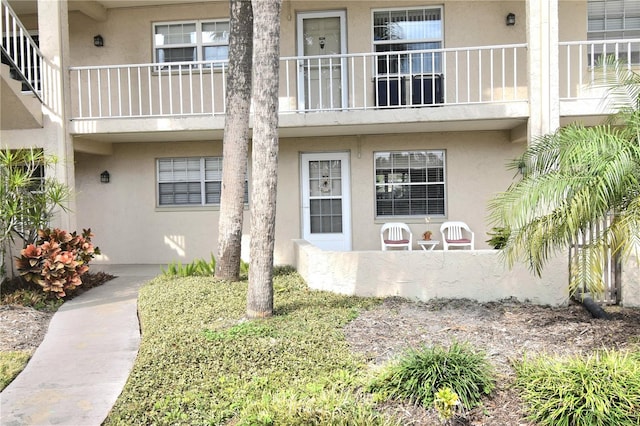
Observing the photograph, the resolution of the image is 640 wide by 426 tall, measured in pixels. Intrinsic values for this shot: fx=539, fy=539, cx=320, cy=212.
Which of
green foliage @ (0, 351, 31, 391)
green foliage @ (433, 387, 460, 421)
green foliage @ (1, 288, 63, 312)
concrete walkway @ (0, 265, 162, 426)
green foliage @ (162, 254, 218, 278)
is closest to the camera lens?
green foliage @ (433, 387, 460, 421)

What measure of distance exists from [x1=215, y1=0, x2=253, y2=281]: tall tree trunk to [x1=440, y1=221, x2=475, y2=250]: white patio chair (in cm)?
458

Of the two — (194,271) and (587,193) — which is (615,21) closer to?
(587,193)

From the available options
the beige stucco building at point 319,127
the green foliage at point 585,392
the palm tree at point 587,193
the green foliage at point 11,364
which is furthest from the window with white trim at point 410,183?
the green foliage at point 11,364

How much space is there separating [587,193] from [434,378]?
251 centimetres

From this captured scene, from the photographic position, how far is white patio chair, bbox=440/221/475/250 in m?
11.0

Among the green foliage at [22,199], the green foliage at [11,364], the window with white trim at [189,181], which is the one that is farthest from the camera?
the window with white trim at [189,181]

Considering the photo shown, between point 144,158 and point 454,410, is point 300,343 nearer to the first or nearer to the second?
point 454,410

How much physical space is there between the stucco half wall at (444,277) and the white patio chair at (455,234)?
337 centimetres

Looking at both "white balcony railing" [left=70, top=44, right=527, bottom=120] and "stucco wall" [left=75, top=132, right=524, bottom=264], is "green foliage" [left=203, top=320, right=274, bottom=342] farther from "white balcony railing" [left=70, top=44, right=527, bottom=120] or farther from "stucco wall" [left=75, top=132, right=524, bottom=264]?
"white balcony railing" [left=70, top=44, right=527, bottom=120]

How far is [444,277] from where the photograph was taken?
7602 millimetres

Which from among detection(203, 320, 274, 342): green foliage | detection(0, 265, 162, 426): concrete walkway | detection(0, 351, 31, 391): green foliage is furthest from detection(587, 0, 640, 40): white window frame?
detection(0, 351, 31, 391): green foliage

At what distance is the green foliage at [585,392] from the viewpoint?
12.6 feet

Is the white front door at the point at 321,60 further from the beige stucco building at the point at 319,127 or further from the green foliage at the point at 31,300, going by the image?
the green foliage at the point at 31,300

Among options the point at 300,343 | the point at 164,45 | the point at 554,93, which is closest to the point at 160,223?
the point at 164,45
